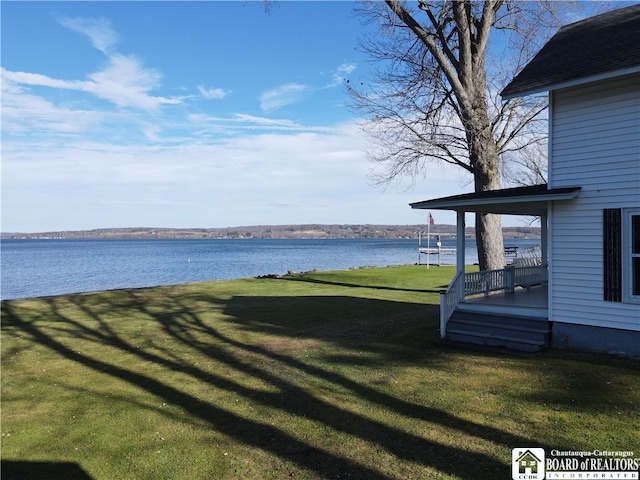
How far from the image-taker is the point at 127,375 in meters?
8.87

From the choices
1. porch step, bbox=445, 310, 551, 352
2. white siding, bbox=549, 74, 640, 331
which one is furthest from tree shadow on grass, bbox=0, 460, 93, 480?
white siding, bbox=549, 74, 640, 331

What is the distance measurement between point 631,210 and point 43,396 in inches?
413

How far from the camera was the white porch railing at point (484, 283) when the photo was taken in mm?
10617

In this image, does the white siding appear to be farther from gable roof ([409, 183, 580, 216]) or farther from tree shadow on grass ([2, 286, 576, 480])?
tree shadow on grass ([2, 286, 576, 480])

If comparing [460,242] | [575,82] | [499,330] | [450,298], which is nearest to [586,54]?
[575,82]

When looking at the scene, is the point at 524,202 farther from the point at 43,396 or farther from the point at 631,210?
the point at 43,396

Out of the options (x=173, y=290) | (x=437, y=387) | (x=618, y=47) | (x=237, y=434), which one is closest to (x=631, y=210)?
(x=618, y=47)

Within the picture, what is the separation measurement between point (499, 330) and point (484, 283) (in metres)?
3.01

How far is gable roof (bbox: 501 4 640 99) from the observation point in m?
8.48

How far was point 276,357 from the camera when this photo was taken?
9750 millimetres

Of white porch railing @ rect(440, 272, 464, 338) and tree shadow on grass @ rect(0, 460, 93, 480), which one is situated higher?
white porch railing @ rect(440, 272, 464, 338)

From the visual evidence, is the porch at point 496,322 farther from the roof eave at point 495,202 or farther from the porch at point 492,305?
the roof eave at point 495,202

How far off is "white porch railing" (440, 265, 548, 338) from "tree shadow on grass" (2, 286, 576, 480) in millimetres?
995

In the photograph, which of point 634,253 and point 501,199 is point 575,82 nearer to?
point 501,199
